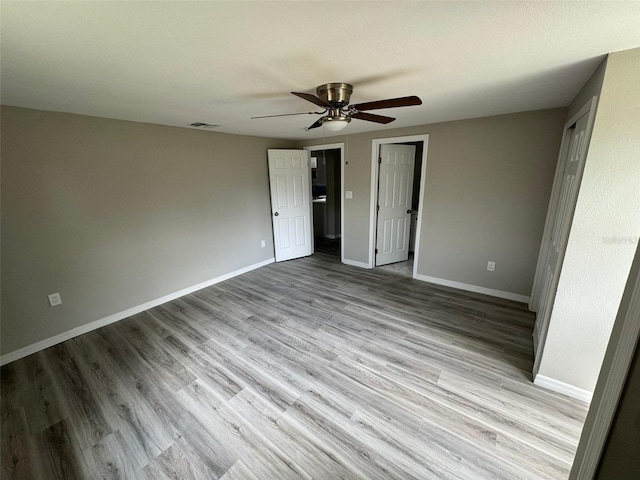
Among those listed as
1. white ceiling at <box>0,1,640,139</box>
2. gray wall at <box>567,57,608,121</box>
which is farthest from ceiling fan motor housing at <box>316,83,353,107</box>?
gray wall at <box>567,57,608,121</box>

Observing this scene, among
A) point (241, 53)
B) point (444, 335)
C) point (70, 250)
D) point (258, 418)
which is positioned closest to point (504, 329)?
point (444, 335)

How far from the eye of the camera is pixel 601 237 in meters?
1.52

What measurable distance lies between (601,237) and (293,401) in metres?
2.27

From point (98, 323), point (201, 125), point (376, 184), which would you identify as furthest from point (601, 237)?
point (98, 323)

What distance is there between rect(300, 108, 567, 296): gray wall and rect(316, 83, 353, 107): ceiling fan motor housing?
78.1 inches

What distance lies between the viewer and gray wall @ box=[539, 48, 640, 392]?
1369 millimetres

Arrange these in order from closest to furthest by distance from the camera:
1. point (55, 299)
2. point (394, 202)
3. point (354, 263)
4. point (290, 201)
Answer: point (55, 299), point (394, 202), point (354, 263), point (290, 201)

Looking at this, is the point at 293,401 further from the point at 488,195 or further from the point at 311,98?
the point at 488,195

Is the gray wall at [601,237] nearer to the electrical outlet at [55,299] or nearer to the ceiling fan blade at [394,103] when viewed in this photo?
the ceiling fan blade at [394,103]

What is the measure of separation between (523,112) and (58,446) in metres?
4.72

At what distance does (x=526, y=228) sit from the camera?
2832mm

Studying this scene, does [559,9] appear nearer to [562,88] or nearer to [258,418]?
[562,88]

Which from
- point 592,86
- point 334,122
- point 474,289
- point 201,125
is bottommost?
point 474,289

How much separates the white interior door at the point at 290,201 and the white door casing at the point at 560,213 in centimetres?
339
